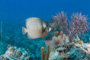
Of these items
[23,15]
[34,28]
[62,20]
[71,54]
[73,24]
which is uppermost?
[23,15]

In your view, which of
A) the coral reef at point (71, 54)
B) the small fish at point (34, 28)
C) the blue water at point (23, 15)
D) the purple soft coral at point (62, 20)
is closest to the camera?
the small fish at point (34, 28)

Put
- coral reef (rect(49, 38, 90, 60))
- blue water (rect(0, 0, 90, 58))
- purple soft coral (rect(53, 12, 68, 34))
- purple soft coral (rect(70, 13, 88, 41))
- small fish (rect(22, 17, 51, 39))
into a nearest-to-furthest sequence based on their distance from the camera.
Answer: small fish (rect(22, 17, 51, 39)), coral reef (rect(49, 38, 90, 60)), purple soft coral (rect(70, 13, 88, 41)), purple soft coral (rect(53, 12, 68, 34)), blue water (rect(0, 0, 90, 58))

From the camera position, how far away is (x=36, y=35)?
8.57 feet

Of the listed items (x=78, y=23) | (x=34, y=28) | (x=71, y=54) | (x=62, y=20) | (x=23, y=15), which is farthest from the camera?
(x=23, y=15)

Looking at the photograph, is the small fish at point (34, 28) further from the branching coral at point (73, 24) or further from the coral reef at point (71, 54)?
the branching coral at point (73, 24)

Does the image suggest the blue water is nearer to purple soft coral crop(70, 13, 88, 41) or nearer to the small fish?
the small fish

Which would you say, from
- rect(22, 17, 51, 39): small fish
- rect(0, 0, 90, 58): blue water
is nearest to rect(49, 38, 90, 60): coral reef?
rect(22, 17, 51, 39): small fish

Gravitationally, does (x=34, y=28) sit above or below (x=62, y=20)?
below

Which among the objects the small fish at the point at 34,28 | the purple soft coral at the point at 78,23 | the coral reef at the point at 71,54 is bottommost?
the coral reef at the point at 71,54

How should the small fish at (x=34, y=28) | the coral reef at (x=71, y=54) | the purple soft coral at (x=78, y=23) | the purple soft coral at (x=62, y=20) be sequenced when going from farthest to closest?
the purple soft coral at (x=62, y=20), the purple soft coral at (x=78, y=23), the coral reef at (x=71, y=54), the small fish at (x=34, y=28)

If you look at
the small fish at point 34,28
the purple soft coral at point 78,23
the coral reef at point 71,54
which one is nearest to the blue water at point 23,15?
the small fish at point 34,28

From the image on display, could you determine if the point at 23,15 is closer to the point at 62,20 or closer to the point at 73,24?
the point at 62,20

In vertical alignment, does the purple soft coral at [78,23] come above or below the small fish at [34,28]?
above

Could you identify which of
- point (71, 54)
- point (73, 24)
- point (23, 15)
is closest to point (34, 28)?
point (71, 54)
